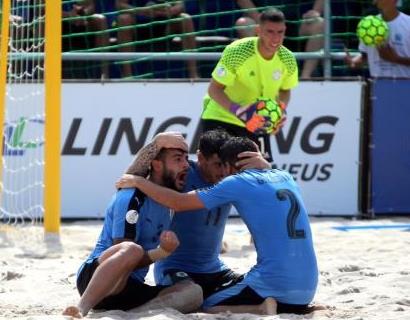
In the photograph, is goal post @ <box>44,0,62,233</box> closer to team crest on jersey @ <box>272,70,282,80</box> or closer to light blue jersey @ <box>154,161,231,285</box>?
team crest on jersey @ <box>272,70,282,80</box>

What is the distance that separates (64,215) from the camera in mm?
9930

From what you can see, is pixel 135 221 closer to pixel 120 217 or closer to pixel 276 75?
pixel 120 217

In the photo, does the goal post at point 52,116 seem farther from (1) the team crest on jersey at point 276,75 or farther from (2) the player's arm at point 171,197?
(2) the player's arm at point 171,197

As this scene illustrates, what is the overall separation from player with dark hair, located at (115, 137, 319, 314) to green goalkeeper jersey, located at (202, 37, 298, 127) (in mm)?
2718

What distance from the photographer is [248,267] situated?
24.1ft

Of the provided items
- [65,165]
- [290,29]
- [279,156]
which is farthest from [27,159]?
[290,29]

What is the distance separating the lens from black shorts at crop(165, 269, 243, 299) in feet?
18.9

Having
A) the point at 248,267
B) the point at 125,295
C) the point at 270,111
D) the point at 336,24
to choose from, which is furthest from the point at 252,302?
the point at 336,24

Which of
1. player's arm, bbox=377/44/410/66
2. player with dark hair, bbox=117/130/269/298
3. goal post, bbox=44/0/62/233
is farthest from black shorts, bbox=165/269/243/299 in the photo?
player's arm, bbox=377/44/410/66

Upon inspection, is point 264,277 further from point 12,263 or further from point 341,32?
point 341,32

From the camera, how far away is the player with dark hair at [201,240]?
577 cm

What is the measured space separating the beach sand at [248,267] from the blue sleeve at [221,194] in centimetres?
55

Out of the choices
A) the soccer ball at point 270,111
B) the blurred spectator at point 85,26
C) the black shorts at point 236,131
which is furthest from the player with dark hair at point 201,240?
the blurred spectator at point 85,26

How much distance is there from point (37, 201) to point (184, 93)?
63.7 inches
